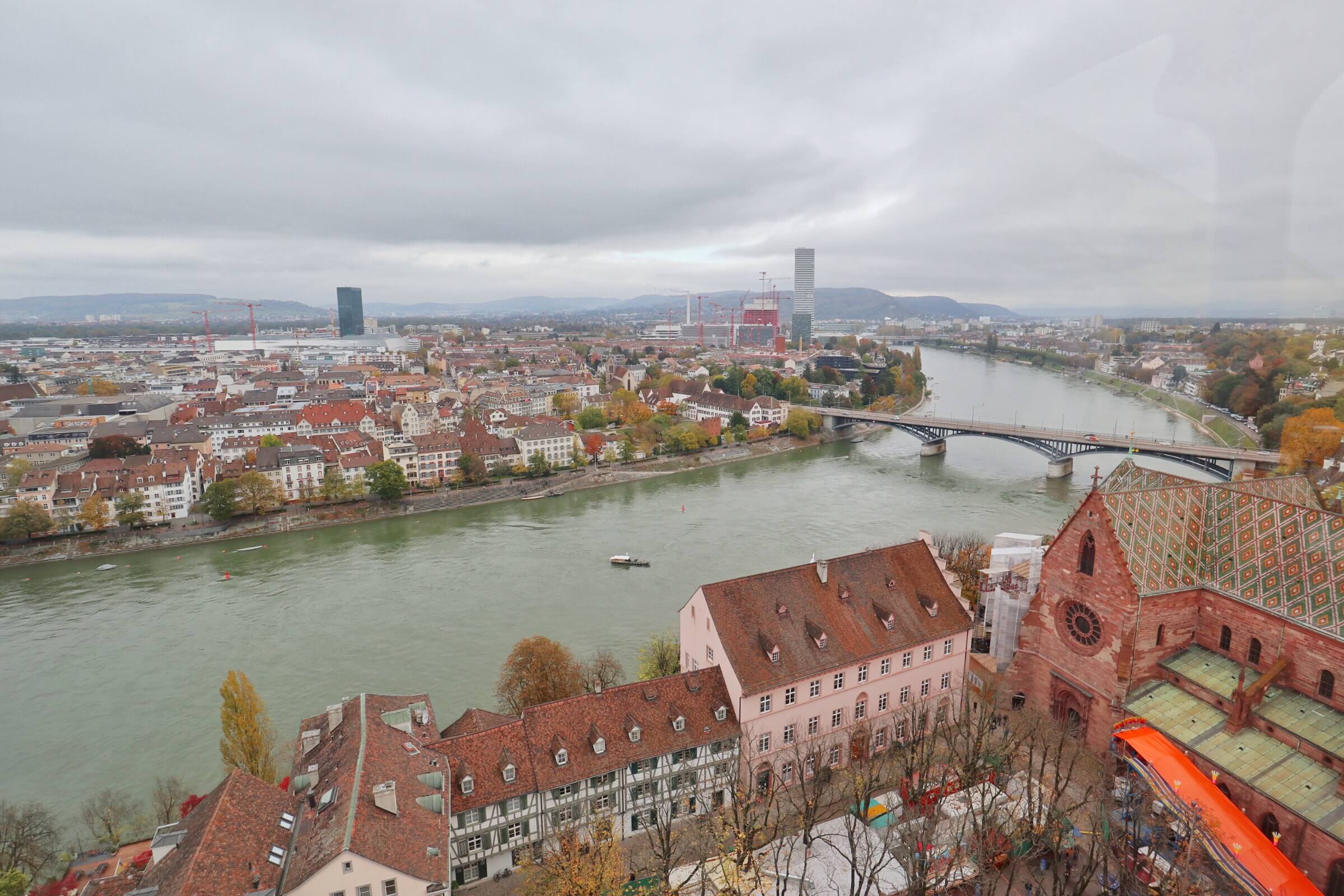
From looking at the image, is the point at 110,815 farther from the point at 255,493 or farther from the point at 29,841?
the point at 255,493

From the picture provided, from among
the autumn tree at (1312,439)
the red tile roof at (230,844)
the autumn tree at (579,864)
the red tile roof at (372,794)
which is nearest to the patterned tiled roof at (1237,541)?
the autumn tree at (579,864)

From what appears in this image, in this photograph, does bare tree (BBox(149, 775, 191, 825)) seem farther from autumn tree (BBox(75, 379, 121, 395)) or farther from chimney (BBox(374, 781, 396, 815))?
autumn tree (BBox(75, 379, 121, 395))

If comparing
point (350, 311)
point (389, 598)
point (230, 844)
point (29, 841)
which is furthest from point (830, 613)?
point (350, 311)

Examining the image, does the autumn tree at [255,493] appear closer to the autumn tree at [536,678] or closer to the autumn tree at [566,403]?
the autumn tree at [536,678]

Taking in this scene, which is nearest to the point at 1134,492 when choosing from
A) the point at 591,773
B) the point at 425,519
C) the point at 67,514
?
the point at 591,773

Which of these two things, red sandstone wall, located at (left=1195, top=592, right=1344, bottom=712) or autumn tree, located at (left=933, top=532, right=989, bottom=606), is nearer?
red sandstone wall, located at (left=1195, top=592, right=1344, bottom=712)

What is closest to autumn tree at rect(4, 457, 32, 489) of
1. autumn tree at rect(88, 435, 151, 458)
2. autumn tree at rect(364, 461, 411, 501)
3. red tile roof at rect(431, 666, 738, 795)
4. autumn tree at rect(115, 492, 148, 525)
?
autumn tree at rect(88, 435, 151, 458)
